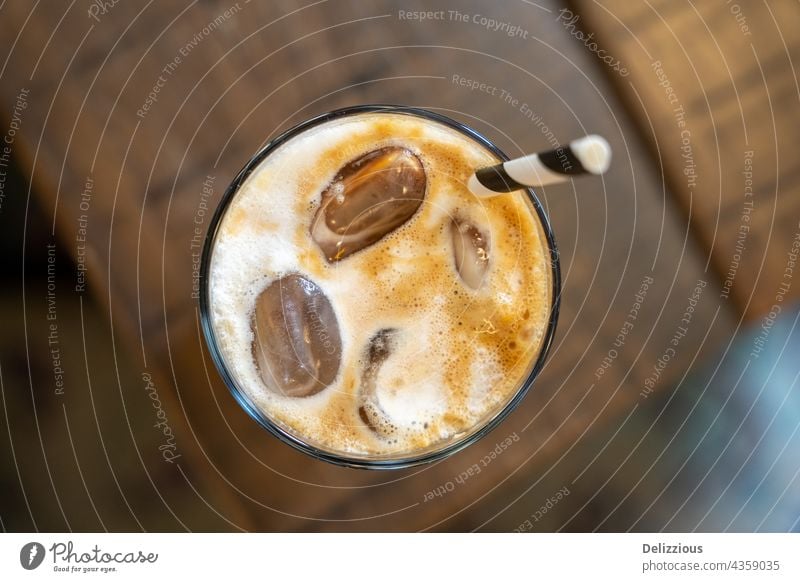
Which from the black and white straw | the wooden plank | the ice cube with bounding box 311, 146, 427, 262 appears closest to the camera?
the black and white straw

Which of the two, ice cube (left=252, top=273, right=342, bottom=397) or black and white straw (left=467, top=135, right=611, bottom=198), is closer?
black and white straw (left=467, top=135, right=611, bottom=198)

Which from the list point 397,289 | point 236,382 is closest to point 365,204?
point 397,289

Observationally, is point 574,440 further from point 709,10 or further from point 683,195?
point 709,10
